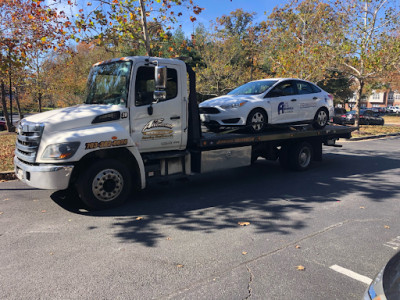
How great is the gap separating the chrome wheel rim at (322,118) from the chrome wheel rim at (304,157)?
0.92 meters

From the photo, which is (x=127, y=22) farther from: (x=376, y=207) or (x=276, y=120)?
(x=376, y=207)

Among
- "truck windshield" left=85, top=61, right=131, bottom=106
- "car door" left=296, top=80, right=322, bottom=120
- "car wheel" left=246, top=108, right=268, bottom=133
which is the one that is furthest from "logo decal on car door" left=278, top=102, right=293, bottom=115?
"truck windshield" left=85, top=61, right=131, bottom=106

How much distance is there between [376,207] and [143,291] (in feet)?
14.9

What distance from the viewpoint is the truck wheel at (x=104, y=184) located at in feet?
16.8

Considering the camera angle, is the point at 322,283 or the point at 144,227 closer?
the point at 322,283

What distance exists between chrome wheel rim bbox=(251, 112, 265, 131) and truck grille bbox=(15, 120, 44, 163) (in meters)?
4.55

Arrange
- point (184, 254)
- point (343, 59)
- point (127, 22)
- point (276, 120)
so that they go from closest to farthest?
point (184, 254), point (276, 120), point (127, 22), point (343, 59)

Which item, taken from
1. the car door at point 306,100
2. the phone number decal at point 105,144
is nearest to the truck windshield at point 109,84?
the phone number decal at point 105,144

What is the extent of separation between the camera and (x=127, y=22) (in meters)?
11.2

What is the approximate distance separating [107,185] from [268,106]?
4.33 meters

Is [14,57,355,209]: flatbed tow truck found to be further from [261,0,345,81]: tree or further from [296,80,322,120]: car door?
[261,0,345,81]: tree

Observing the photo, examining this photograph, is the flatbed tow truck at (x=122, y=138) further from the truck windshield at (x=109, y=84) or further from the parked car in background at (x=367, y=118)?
the parked car in background at (x=367, y=118)

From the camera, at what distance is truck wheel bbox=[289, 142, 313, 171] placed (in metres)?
8.53

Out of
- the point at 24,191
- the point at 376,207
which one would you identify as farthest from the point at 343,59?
the point at 24,191
